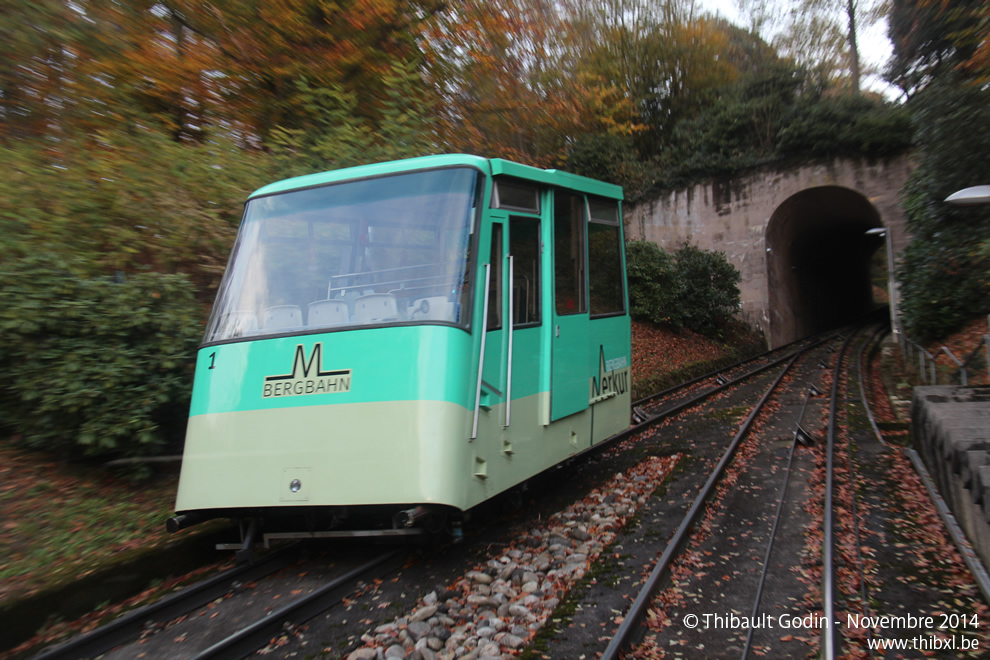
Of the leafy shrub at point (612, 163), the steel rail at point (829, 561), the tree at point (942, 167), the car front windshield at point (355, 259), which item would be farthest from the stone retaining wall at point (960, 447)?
the leafy shrub at point (612, 163)

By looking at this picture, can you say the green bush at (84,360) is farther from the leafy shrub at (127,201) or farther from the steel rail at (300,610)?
the steel rail at (300,610)

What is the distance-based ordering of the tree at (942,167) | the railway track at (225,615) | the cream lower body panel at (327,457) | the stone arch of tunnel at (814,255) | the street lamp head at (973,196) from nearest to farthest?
the railway track at (225,615) < the cream lower body panel at (327,457) < the street lamp head at (973,196) < the tree at (942,167) < the stone arch of tunnel at (814,255)

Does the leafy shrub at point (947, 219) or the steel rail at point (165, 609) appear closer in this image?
the steel rail at point (165, 609)

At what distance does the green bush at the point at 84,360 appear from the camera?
17.1ft

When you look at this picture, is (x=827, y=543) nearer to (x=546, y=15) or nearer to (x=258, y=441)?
(x=258, y=441)

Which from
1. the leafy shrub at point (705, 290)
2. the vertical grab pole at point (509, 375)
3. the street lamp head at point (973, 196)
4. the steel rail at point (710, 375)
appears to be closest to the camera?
the vertical grab pole at point (509, 375)

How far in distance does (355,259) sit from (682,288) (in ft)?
61.2

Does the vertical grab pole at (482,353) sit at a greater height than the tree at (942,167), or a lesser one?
lesser

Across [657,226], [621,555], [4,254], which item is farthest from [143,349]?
[657,226]

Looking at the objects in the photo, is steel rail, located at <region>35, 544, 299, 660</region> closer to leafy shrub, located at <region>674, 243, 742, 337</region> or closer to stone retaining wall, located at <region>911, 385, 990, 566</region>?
stone retaining wall, located at <region>911, 385, 990, 566</region>

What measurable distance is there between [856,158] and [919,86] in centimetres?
759

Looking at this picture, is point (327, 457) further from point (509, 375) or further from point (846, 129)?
point (846, 129)

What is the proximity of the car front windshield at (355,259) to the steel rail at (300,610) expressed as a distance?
1856mm

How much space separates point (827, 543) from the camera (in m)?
5.10
